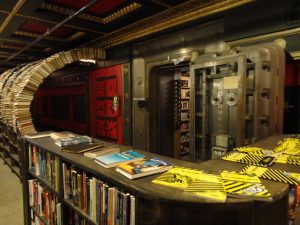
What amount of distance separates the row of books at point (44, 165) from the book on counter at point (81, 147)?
11cm

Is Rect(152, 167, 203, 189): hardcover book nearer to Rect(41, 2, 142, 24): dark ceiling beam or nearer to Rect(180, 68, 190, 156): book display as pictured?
Rect(41, 2, 142, 24): dark ceiling beam

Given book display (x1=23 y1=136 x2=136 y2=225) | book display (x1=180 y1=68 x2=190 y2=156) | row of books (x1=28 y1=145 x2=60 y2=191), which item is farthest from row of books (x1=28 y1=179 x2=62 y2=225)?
book display (x1=180 y1=68 x2=190 y2=156)

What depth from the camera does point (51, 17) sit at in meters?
3.33

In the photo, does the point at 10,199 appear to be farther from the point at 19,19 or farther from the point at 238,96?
the point at 238,96

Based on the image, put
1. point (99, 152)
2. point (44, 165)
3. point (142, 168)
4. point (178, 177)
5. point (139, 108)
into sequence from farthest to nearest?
point (139, 108) < point (44, 165) < point (99, 152) < point (142, 168) < point (178, 177)

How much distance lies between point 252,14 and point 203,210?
2594mm

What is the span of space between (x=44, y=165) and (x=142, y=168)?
125cm

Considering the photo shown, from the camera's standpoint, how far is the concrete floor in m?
2.85

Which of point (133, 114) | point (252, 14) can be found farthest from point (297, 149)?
point (133, 114)

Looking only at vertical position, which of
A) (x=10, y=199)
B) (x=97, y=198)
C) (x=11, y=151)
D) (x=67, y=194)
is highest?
(x=97, y=198)

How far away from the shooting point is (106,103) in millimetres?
5125

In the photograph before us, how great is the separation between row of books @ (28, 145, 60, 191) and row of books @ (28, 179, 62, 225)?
114 mm

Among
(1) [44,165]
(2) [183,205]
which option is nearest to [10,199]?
(1) [44,165]

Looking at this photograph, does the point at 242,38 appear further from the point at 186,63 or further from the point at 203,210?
the point at 203,210
